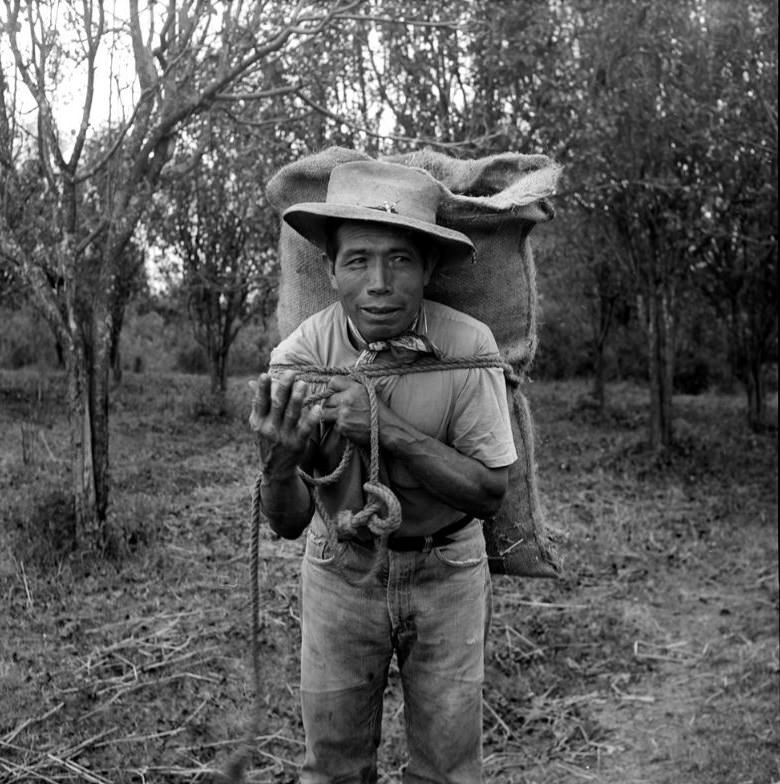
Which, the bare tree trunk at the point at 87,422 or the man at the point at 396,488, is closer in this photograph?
the man at the point at 396,488

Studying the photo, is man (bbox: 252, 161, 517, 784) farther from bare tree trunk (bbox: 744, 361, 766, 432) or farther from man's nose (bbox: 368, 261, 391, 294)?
bare tree trunk (bbox: 744, 361, 766, 432)

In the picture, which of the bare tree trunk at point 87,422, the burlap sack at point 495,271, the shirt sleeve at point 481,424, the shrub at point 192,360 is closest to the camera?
the shirt sleeve at point 481,424

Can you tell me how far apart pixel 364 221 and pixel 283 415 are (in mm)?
527

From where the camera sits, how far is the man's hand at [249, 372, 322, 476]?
214 cm

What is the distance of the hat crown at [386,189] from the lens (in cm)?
237

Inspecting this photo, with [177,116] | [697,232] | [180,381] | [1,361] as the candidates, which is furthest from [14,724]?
[180,381]

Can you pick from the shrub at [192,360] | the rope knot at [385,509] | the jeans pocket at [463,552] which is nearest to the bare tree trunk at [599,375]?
the shrub at [192,360]

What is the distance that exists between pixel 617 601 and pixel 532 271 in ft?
14.5

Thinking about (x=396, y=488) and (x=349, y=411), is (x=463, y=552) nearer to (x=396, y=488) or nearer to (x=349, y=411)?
(x=396, y=488)

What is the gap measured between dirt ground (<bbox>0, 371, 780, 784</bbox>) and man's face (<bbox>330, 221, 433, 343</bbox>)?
1.47 m

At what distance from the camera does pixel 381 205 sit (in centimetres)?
236

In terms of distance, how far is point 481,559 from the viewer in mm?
2584

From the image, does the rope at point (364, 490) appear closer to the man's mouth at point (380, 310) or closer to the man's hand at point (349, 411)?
the man's hand at point (349, 411)

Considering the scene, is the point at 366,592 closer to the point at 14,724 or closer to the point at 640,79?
the point at 14,724
